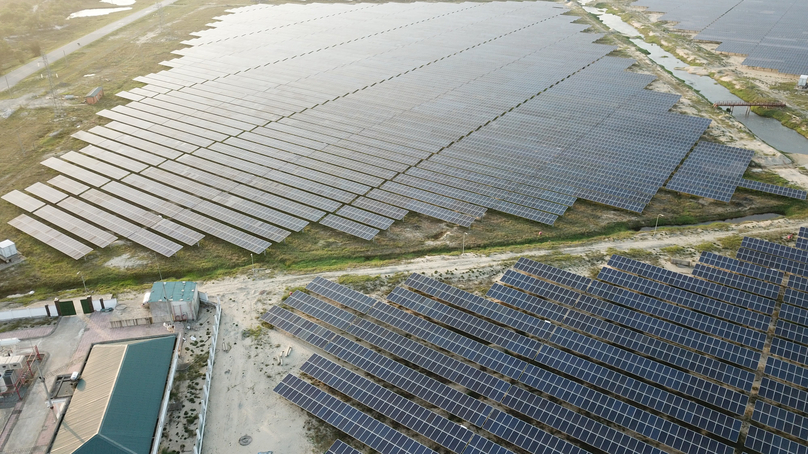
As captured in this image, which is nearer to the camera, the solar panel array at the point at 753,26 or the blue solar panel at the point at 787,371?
the blue solar panel at the point at 787,371

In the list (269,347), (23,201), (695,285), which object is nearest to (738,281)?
(695,285)

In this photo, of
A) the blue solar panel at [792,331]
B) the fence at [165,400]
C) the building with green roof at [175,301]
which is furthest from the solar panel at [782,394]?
the building with green roof at [175,301]

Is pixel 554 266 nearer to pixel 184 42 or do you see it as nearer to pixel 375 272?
pixel 375 272

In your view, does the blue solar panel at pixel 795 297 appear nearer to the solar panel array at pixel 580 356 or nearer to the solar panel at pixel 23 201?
the solar panel array at pixel 580 356

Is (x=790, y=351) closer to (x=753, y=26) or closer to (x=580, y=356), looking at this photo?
(x=580, y=356)

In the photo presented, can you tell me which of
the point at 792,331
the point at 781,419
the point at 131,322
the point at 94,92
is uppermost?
the point at 94,92

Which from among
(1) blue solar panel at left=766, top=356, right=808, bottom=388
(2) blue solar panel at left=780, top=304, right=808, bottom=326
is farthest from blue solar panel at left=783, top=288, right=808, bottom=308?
(1) blue solar panel at left=766, top=356, right=808, bottom=388
